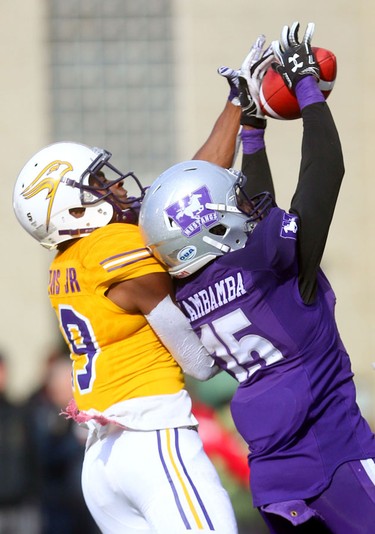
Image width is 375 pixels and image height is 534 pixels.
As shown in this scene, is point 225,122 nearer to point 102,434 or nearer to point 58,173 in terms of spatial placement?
point 58,173

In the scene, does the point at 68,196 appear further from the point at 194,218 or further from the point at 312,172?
the point at 312,172

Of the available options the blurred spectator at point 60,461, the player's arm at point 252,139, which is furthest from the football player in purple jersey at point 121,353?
the blurred spectator at point 60,461

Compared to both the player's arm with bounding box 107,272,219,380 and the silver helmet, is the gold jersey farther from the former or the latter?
the silver helmet

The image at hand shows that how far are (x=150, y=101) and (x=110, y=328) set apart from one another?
7.37 meters

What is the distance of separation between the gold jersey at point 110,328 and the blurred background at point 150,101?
20.8 ft

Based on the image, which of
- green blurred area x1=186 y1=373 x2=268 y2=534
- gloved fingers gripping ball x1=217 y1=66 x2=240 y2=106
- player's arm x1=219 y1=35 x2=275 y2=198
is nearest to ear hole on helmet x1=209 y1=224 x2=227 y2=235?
player's arm x1=219 y1=35 x2=275 y2=198

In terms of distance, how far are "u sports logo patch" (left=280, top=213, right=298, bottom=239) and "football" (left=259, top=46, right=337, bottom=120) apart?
0.58 m

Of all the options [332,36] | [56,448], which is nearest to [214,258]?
[56,448]

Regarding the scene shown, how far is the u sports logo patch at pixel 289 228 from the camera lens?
373cm

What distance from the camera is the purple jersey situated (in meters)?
3.84

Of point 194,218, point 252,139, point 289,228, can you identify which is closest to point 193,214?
point 194,218

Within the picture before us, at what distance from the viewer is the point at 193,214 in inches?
154

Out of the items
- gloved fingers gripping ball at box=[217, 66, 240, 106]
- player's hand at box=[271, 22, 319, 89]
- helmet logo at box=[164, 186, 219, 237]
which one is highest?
player's hand at box=[271, 22, 319, 89]

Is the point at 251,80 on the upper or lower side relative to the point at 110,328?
upper
